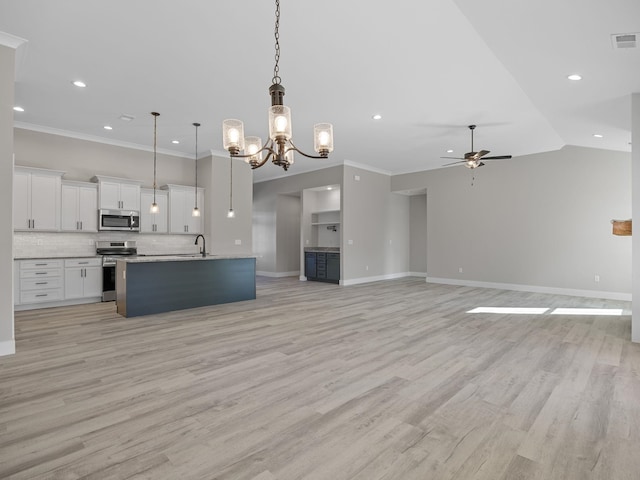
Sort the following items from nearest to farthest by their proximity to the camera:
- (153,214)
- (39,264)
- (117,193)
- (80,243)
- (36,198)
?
(39,264) → (36,198) → (80,243) → (117,193) → (153,214)

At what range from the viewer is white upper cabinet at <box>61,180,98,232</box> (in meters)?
6.07

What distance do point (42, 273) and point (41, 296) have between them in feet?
1.27

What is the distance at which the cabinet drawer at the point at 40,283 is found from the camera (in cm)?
545

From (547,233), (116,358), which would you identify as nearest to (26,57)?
(116,358)

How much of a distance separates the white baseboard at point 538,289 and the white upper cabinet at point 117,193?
7.55 m

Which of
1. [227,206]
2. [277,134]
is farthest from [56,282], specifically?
[277,134]

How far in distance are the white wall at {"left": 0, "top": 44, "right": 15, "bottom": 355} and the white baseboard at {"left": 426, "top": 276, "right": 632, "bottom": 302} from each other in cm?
861

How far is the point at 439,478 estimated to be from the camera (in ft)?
5.40

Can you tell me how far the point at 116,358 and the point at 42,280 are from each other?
3575mm

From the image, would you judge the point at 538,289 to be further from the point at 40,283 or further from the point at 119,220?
the point at 40,283

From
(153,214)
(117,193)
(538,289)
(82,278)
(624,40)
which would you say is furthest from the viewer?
(538,289)

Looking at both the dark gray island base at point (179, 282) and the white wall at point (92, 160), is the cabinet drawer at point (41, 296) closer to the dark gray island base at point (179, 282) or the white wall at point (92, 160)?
the dark gray island base at point (179, 282)

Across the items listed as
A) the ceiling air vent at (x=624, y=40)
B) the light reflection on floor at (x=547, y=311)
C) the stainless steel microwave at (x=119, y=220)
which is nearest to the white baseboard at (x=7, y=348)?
the stainless steel microwave at (x=119, y=220)

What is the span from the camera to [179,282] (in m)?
5.60
